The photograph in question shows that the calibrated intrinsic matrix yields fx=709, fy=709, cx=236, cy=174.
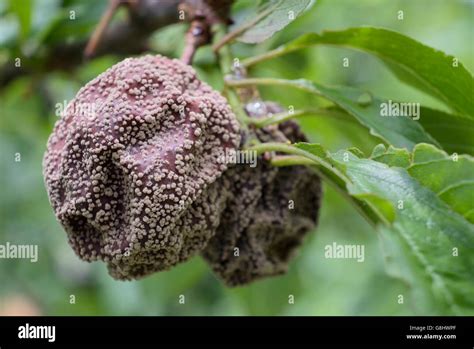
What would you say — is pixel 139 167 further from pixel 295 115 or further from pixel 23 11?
pixel 23 11

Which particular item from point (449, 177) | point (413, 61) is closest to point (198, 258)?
point (413, 61)

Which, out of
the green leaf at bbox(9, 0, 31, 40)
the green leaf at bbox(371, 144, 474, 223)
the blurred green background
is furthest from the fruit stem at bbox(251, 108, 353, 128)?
the green leaf at bbox(9, 0, 31, 40)

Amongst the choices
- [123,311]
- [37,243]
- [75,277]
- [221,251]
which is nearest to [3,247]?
[37,243]

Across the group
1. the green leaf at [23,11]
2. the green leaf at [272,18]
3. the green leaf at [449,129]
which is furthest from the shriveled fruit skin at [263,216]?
the green leaf at [23,11]

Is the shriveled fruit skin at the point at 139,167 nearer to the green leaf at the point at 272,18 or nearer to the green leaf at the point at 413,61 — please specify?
the green leaf at the point at 272,18

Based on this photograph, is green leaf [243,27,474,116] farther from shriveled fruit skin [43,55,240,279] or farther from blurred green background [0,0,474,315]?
shriveled fruit skin [43,55,240,279]

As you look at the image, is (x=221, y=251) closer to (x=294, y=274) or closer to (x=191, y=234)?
(x=191, y=234)
